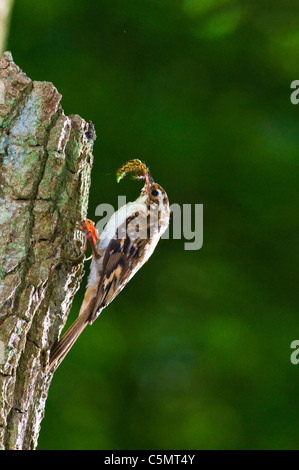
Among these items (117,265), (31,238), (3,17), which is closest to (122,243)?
(117,265)

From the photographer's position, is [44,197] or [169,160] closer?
[44,197]

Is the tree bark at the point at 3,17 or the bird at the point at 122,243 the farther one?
the bird at the point at 122,243

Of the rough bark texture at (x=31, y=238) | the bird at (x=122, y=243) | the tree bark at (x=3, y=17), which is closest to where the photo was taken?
the rough bark texture at (x=31, y=238)

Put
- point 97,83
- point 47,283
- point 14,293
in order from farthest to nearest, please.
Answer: point 97,83 < point 47,283 < point 14,293

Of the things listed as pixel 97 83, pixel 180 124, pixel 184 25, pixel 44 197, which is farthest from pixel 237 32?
pixel 44 197

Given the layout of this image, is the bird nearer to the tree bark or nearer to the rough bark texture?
the rough bark texture

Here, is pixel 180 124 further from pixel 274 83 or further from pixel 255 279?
pixel 255 279

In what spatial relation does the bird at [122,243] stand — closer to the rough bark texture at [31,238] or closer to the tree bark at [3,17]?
the rough bark texture at [31,238]

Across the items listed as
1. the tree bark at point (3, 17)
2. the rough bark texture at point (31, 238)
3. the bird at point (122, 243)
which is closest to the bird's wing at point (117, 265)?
the bird at point (122, 243)
